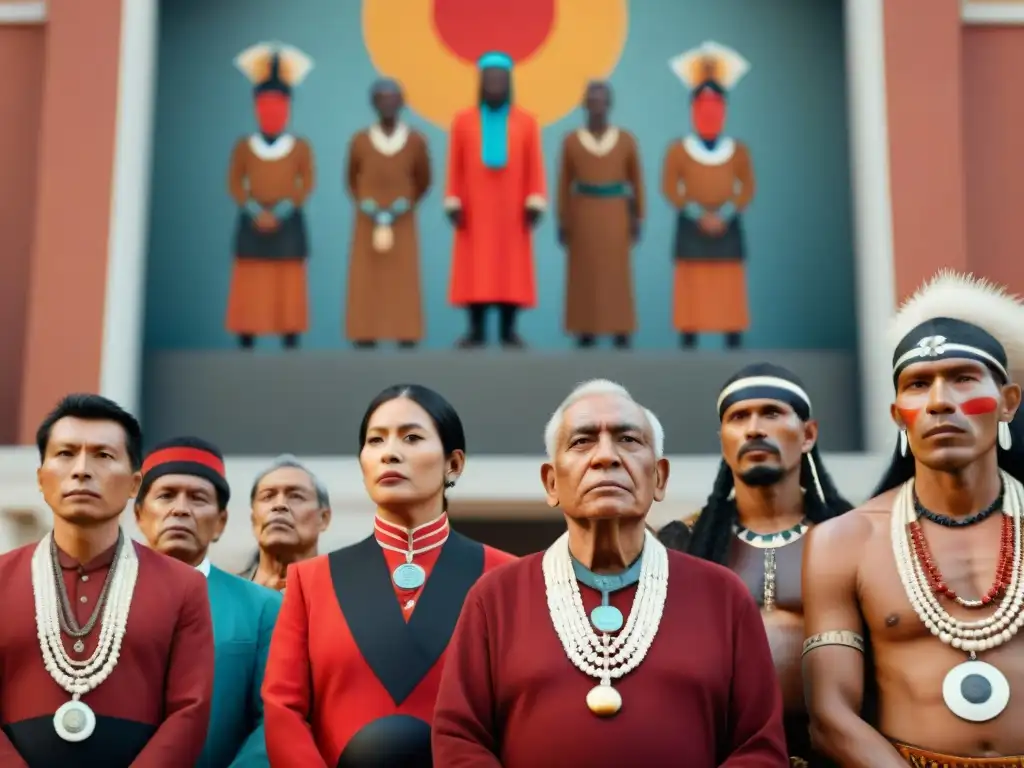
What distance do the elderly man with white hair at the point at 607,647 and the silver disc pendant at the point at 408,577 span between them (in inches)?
13.3

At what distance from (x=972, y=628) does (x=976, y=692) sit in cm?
13

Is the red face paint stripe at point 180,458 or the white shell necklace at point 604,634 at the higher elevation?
the red face paint stripe at point 180,458

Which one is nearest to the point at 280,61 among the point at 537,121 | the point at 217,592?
the point at 537,121

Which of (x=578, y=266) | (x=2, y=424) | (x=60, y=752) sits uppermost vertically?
(x=578, y=266)

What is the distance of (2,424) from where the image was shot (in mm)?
8398

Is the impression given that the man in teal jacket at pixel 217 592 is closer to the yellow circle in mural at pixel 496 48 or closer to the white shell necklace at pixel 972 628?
the white shell necklace at pixel 972 628

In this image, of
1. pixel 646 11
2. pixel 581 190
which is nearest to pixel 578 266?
pixel 581 190

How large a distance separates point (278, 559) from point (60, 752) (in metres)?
1.57

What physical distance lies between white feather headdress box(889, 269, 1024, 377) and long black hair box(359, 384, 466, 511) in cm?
99

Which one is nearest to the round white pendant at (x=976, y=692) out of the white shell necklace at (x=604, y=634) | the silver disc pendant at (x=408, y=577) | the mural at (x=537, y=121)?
the white shell necklace at (x=604, y=634)

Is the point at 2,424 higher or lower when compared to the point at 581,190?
lower

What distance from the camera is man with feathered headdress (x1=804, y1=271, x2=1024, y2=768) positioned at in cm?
284

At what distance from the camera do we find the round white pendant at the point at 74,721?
2938 millimetres

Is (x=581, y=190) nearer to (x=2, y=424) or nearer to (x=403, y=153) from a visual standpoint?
(x=403, y=153)
